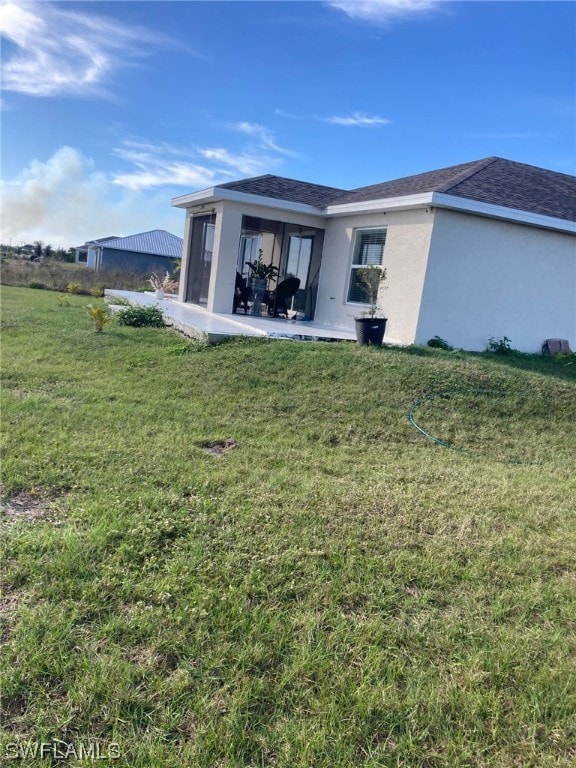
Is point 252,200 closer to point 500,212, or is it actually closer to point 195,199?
point 195,199

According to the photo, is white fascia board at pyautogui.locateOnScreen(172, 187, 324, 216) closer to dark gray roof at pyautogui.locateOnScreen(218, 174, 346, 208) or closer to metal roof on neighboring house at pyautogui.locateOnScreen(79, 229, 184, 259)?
dark gray roof at pyautogui.locateOnScreen(218, 174, 346, 208)

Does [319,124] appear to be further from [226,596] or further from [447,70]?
[226,596]

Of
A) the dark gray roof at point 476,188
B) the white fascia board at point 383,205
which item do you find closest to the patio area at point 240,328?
the white fascia board at point 383,205

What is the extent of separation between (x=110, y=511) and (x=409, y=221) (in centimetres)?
847

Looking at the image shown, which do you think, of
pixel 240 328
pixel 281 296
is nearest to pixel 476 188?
pixel 281 296

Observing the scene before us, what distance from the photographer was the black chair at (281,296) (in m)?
13.0

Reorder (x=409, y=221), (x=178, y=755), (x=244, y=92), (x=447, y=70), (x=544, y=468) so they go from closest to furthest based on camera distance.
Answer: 1. (x=178, y=755)
2. (x=544, y=468)
3. (x=409, y=221)
4. (x=447, y=70)
5. (x=244, y=92)

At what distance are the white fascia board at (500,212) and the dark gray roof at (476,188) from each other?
0.12 metres

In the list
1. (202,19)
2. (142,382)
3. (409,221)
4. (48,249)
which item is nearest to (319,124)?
(409,221)

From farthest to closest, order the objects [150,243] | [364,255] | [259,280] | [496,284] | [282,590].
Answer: [150,243] → [259,280] → [364,255] → [496,284] → [282,590]

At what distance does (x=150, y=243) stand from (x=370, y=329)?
132 ft

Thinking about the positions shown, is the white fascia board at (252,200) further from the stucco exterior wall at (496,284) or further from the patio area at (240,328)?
the stucco exterior wall at (496,284)

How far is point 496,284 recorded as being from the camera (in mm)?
10312

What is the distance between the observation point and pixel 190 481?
3971mm
